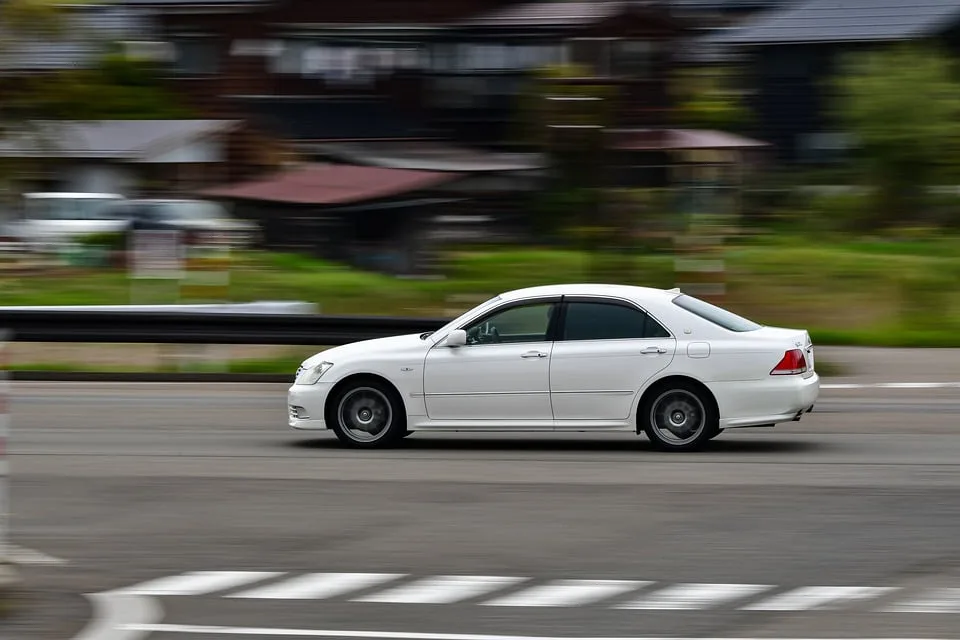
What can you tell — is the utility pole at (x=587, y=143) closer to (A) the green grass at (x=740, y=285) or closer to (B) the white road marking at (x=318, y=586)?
(A) the green grass at (x=740, y=285)

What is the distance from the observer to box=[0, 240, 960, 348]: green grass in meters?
23.0

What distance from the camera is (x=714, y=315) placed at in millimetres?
12141

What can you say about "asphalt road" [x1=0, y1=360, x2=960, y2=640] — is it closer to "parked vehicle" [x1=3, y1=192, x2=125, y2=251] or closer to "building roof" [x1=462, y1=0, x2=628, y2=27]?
"parked vehicle" [x1=3, y1=192, x2=125, y2=251]

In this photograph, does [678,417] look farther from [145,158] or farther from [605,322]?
[145,158]

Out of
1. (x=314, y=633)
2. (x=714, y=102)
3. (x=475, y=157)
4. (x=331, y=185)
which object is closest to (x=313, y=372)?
(x=314, y=633)

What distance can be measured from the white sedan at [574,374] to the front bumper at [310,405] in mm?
11

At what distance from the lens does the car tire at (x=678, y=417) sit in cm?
1178

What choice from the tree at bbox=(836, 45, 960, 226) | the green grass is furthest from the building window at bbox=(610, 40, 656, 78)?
the tree at bbox=(836, 45, 960, 226)

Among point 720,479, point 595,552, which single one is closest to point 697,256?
point 720,479

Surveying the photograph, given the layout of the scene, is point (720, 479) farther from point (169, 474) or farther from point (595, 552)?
point (169, 474)

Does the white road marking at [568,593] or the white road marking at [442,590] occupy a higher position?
the white road marking at [442,590]

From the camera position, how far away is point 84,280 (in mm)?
31797

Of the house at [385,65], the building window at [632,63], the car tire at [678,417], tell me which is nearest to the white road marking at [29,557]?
the car tire at [678,417]

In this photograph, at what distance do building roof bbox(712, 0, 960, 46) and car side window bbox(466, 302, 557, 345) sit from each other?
4007 centimetres
